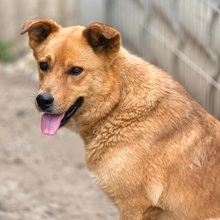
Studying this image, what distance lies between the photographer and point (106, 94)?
6164 mm

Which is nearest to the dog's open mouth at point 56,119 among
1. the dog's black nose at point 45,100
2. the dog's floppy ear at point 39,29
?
the dog's black nose at point 45,100

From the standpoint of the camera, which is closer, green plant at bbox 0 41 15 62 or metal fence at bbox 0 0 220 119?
metal fence at bbox 0 0 220 119

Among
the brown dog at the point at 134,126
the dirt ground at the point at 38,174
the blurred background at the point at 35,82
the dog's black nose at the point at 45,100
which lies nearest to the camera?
the dog's black nose at the point at 45,100

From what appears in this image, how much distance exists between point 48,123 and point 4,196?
1.93 metres

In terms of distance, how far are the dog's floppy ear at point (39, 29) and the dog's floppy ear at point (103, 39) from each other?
307 mm

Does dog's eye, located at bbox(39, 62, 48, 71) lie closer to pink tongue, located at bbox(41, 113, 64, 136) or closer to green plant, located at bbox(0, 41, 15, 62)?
pink tongue, located at bbox(41, 113, 64, 136)

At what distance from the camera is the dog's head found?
6.00 metres

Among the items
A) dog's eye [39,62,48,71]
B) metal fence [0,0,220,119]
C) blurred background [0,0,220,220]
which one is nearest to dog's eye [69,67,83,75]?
dog's eye [39,62,48,71]

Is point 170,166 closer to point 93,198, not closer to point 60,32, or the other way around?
point 60,32

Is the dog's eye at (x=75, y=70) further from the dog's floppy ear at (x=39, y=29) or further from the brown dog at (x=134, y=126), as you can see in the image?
the dog's floppy ear at (x=39, y=29)

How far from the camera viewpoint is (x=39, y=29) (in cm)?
631

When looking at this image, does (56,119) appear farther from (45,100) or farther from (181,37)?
(181,37)

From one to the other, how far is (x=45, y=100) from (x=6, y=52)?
5.16 m

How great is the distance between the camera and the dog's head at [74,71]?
600 cm
